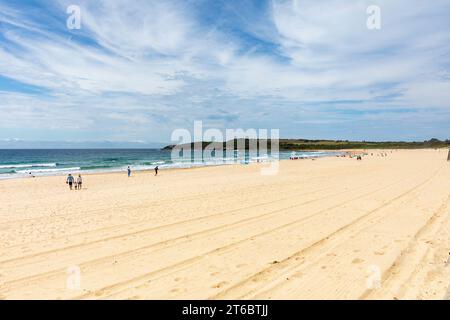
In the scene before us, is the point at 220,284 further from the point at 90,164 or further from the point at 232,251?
the point at 90,164

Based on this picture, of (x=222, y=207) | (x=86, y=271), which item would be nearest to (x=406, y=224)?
(x=222, y=207)

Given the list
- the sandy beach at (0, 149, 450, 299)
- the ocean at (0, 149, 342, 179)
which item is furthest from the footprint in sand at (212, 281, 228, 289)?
the ocean at (0, 149, 342, 179)

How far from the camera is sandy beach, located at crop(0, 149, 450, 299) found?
4.81 metres

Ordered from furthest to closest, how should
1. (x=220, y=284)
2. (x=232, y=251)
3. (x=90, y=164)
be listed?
1. (x=90, y=164)
2. (x=232, y=251)
3. (x=220, y=284)

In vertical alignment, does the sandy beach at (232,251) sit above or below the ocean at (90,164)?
above

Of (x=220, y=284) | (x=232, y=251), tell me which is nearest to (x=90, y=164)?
(x=232, y=251)

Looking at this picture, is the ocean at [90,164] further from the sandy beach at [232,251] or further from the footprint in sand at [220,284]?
the footprint in sand at [220,284]

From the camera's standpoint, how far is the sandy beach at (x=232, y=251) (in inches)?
189

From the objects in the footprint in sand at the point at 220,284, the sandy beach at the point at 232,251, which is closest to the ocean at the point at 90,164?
the sandy beach at the point at 232,251

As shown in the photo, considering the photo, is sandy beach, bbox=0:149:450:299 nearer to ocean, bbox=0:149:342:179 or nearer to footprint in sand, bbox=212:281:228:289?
footprint in sand, bbox=212:281:228:289

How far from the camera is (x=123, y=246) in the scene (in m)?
7.05

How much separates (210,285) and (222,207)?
6.42 m

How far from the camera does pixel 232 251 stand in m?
6.52
